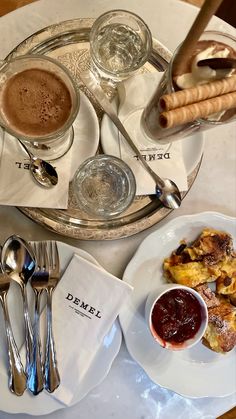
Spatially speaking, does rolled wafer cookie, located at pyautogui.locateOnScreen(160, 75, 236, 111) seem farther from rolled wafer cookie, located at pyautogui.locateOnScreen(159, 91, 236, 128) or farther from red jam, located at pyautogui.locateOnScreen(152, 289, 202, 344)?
red jam, located at pyautogui.locateOnScreen(152, 289, 202, 344)

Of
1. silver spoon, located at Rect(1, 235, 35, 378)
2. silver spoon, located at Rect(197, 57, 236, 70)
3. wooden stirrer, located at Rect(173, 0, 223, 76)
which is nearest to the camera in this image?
wooden stirrer, located at Rect(173, 0, 223, 76)

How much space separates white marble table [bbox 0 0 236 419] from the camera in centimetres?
107

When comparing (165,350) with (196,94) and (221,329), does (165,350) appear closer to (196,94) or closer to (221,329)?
(221,329)

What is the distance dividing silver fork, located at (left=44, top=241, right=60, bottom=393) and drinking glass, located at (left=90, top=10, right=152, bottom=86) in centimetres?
41

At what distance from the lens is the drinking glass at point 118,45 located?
1101 mm

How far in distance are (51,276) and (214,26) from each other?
730mm

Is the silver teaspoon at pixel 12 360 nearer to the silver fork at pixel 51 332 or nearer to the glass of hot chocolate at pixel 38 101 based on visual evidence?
the silver fork at pixel 51 332

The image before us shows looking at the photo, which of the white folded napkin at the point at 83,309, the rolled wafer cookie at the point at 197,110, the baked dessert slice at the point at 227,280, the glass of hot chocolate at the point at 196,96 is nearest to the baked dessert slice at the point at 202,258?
the baked dessert slice at the point at 227,280

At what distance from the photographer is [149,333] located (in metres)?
1.07

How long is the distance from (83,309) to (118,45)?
1.98ft

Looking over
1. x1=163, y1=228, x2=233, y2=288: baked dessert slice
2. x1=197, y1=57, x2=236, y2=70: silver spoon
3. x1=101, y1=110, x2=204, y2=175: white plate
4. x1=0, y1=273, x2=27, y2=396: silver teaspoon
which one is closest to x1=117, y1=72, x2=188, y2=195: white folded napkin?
x1=101, y1=110, x2=204, y2=175: white plate

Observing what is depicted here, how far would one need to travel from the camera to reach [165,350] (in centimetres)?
107

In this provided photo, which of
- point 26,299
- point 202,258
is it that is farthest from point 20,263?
point 202,258

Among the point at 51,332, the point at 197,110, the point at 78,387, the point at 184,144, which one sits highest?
the point at 197,110
